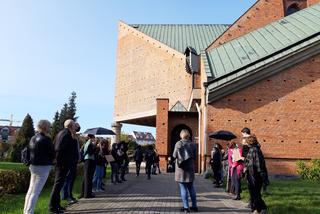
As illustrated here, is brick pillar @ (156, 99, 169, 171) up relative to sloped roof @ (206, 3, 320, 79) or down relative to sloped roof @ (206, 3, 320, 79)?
down

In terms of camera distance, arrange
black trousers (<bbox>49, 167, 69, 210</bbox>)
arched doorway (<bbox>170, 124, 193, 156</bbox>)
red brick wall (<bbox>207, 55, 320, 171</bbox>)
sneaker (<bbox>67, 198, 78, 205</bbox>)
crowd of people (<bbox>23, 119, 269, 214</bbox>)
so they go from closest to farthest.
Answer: crowd of people (<bbox>23, 119, 269, 214</bbox>), black trousers (<bbox>49, 167, 69, 210</bbox>), sneaker (<bbox>67, 198, 78, 205</bbox>), red brick wall (<bbox>207, 55, 320, 171</bbox>), arched doorway (<bbox>170, 124, 193, 156</bbox>)

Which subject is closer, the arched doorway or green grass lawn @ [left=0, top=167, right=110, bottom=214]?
green grass lawn @ [left=0, top=167, right=110, bottom=214]

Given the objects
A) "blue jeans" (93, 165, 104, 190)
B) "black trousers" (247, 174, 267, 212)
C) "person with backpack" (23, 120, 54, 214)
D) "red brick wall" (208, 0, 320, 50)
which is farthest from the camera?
"red brick wall" (208, 0, 320, 50)

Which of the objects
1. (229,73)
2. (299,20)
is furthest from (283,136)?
(299,20)

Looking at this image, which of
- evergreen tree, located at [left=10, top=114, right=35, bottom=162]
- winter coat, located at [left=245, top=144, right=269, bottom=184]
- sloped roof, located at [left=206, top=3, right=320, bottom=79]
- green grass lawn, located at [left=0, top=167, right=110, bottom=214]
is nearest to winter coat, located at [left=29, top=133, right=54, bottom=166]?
green grass lawn, located at [left=0, top=167, right=110, bottom=214]

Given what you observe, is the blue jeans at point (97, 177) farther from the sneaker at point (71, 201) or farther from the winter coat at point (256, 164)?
the winter coat at point (256, 164)

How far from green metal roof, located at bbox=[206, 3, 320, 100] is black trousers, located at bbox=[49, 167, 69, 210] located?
44.6ft

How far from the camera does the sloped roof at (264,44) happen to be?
22.5 meters

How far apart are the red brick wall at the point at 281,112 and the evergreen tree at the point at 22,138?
26.0 meters

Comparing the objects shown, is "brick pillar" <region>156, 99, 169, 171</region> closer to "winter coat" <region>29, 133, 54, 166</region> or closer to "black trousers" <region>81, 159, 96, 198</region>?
"black trousers" <region>81, 159, 96, 198</region>

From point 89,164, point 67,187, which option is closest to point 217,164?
point 89,164

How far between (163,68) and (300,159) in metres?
23.4

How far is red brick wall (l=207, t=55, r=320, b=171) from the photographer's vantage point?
21078mm

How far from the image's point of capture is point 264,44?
968 inches
